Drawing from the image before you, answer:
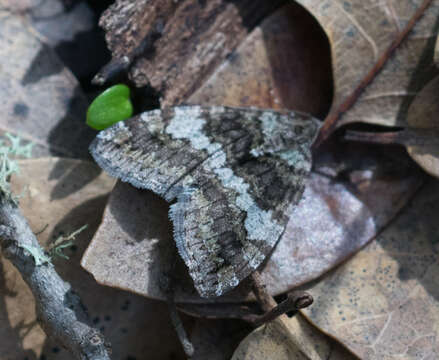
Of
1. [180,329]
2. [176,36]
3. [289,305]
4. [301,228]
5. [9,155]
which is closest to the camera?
[289,305]

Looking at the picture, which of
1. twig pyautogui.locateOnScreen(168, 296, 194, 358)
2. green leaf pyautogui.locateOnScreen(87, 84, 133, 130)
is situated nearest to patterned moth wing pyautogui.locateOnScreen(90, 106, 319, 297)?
green leaf pyautogui.locateOnScreen(87, 84, 133, 130)

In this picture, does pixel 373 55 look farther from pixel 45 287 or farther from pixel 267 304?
pixel 45 287

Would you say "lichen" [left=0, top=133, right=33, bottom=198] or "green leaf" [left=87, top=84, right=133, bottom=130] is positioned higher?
"lichen" [left=0, top=133, right=33, bottom=198]

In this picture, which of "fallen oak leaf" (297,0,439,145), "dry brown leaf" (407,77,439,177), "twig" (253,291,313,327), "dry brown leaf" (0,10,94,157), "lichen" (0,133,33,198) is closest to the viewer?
"twig" (253,291,313,327)

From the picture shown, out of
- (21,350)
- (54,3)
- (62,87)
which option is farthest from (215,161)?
(54,3)

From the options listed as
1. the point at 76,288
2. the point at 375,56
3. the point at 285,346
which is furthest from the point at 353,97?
the point at 76,288

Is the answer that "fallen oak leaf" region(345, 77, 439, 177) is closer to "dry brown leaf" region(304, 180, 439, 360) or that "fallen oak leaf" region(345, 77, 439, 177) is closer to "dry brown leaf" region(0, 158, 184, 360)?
"dry brown leaf" region(304, 180, 439, 360)
